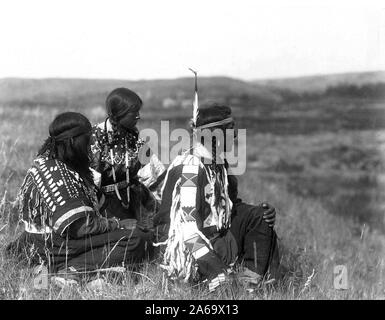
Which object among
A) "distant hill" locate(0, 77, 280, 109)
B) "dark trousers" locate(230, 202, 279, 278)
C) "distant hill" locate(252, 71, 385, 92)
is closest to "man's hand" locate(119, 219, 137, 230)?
"dark trousers" locate(230, 202, 279, 278)

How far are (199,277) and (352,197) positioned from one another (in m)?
13.5

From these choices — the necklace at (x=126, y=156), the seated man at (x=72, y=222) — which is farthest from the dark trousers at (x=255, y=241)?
the necklace at (x=126, y=156)

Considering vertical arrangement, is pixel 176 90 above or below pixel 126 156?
above

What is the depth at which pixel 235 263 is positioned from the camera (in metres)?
4.35

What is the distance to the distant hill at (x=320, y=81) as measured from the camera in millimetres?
19013

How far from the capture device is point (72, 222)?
404 cm

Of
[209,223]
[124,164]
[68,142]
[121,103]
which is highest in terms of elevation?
[121,103]

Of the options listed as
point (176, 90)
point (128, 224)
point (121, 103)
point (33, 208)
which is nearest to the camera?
point (33, 208)

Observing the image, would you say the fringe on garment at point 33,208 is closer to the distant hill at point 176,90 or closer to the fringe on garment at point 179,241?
the fringe on garment at point 179,241

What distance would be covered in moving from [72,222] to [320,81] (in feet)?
54.3

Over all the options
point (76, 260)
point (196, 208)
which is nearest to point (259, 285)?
point (196, 208)

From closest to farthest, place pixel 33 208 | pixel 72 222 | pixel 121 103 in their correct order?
pixel 72 222, pixel 33 208, pixel 121 103

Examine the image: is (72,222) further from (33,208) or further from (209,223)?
(209,223)

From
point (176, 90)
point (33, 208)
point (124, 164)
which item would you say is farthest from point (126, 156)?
point (176, 90)
